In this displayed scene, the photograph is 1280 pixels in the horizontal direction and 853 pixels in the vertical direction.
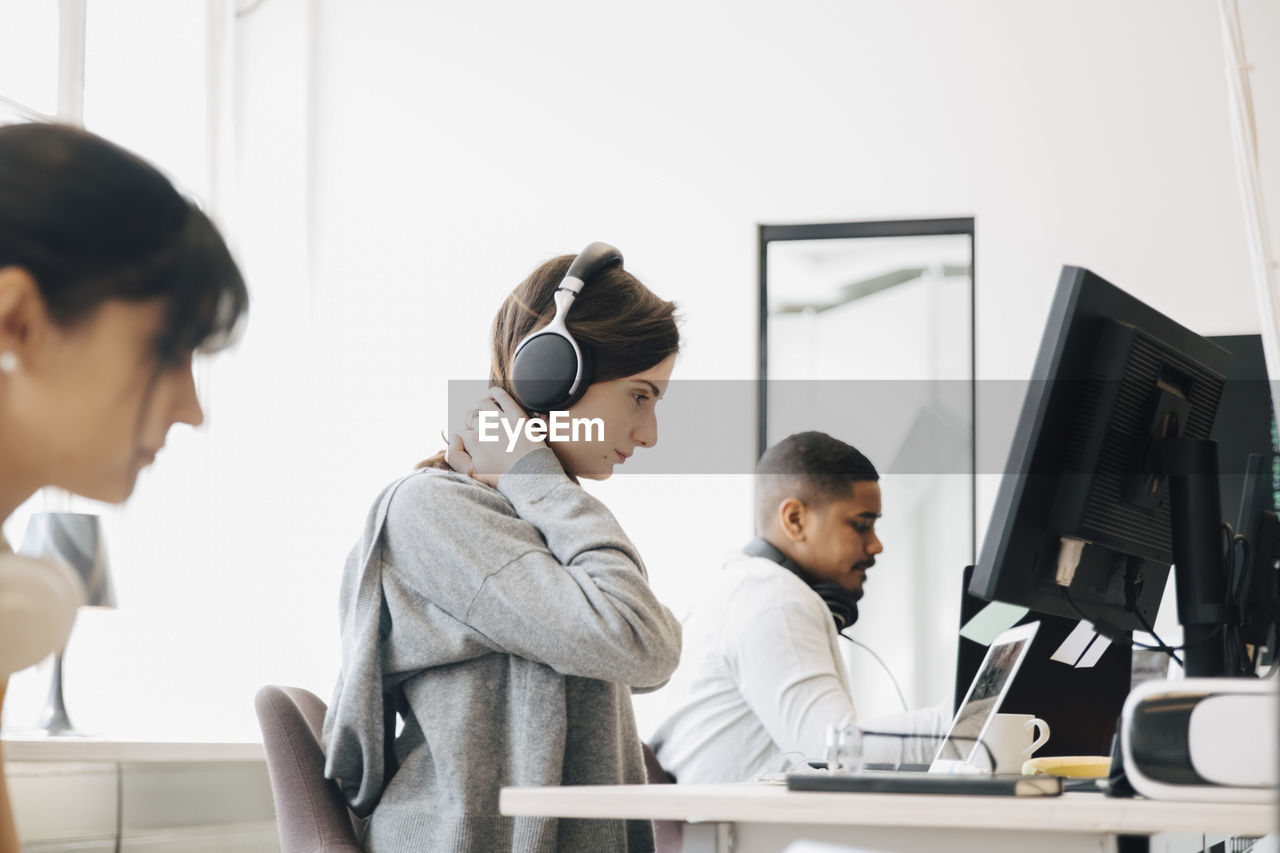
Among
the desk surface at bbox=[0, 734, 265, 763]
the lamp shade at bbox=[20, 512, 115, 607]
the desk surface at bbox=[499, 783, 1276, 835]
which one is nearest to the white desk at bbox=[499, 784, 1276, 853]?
the desk surface at bbox=[499, 783, 1276, 835]

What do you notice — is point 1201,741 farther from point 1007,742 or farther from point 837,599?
point 837,599

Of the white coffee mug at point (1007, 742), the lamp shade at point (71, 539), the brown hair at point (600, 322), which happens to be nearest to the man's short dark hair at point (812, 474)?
the brown hair at point (600, 322)

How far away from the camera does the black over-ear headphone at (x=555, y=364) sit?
1.51 m

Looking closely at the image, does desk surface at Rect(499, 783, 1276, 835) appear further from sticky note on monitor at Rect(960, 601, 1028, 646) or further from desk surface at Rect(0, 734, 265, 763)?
desk surface at Rect(0, 734, 265, 763)

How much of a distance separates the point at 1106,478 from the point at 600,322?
1.99 ft

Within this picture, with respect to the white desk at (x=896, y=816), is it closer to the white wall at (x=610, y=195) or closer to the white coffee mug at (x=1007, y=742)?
the white coffee mug at (x=1007, y=742)

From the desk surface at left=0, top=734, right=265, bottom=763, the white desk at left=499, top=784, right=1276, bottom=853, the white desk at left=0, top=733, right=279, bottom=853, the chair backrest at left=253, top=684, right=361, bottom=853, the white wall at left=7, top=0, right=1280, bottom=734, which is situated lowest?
the white desk at left=0, top=733, right=279, bottom=853

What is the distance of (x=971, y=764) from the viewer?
132cm

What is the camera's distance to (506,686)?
4.72 feet

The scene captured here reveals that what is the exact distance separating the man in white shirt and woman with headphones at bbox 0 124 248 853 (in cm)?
140

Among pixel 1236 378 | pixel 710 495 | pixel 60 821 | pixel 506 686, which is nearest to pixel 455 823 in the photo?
pixel 506 686

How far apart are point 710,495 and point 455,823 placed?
2.39 m

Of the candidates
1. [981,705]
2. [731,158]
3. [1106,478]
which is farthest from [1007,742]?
[731,158]

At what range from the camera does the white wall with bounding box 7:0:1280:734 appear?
3604mm
